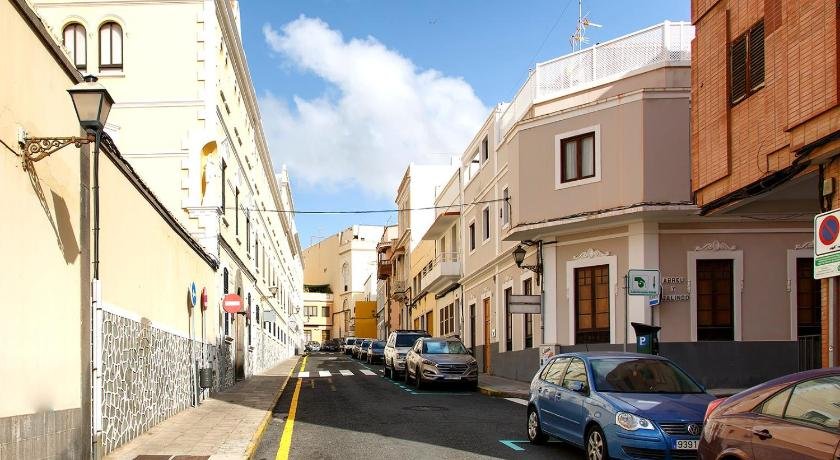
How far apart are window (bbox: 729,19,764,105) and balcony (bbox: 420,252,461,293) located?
24.7m

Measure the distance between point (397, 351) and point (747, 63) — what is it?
61.1 feet

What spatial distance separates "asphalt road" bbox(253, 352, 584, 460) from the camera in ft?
37.1

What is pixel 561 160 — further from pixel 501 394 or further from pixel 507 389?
pixel 501 394

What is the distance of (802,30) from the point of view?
12.1 metres

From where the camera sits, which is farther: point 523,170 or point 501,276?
point 501,276

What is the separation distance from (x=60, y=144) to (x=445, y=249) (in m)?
35.8

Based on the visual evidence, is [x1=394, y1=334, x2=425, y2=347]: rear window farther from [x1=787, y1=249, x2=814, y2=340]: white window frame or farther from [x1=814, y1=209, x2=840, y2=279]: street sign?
[x1=814, y1=209, x2=840, y2=279]: street sign

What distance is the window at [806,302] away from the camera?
20.6m

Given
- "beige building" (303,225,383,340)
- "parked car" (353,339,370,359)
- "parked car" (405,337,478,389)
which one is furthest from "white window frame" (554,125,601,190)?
"beige building" (303,225,383,340)

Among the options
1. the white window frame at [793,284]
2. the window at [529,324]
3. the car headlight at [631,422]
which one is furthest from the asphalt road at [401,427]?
the white window frame at [793,284]

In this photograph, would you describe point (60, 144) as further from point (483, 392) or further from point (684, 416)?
point (483, 392)

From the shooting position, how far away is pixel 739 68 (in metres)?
14.5

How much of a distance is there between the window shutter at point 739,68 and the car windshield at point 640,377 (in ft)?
19.0

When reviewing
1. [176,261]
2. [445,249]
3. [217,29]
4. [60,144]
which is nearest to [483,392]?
[176,261]
